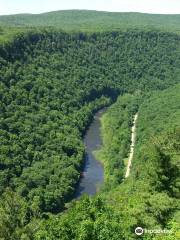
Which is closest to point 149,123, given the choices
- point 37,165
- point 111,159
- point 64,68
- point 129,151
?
point 129,151

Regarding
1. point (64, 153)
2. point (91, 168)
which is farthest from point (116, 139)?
point (64, 153)

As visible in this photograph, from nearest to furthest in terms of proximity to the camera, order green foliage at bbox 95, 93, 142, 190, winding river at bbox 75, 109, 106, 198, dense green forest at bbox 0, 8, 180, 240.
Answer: dense green forest at bbox 0, 8, 180, 240
winding river at bbox 75, 109, 106, 198
green foliage at bbox 95, 93, 142, 190

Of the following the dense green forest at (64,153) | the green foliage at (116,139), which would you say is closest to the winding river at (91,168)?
the green foliage at (116,139)

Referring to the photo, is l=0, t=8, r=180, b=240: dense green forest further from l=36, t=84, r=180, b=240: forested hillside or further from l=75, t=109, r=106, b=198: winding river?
l=75, t=109, r=106, b=198: winding river


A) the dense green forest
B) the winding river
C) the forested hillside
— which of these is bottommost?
the winding river

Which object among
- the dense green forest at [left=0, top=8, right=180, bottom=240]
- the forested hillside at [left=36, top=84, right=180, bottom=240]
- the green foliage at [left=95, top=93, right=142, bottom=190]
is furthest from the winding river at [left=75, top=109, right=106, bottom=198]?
the forested hillside at [left=36, top=84, right=180, bottom=240]

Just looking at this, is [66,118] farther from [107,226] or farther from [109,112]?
[107,226]
